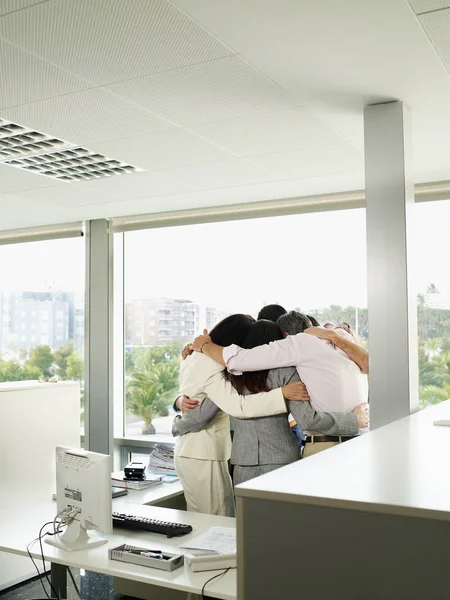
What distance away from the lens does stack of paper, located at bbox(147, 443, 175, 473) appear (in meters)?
4.42

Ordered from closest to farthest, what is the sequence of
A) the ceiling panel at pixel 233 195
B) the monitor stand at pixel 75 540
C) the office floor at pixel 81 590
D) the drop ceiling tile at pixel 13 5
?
the drop ceiling tile at pixel 13 5, the monitor stand at pixel 75 540, the office floor at pixel 81 590, the ceiling panel at pixel 233 195

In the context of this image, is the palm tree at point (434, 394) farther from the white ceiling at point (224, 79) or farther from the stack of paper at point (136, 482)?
the stack of paper at point (136, 482)

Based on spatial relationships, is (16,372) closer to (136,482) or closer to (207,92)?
(136,482)

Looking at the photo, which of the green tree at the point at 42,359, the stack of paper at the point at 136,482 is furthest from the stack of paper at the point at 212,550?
the green tree at the point at 42,359

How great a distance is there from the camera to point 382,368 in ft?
9.92

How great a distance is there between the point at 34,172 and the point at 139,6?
2372 millimetres

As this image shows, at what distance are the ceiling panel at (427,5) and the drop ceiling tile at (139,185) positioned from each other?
7.91ft

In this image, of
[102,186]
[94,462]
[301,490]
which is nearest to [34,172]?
[102,186]

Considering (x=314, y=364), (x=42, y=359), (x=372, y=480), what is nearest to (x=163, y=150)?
(x=314, y=364)

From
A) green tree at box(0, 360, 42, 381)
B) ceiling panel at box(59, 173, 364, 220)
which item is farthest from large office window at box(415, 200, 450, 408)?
green tree at box(0, 360, 42, 381)

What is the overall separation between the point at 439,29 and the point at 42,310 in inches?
207

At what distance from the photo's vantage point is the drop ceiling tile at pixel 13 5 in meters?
2.08

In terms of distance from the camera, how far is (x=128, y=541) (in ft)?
9.44

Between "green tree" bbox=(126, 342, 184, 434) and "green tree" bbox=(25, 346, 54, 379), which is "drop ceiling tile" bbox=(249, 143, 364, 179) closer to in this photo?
"green tree" bbox=(126, 342, 184, 434)
